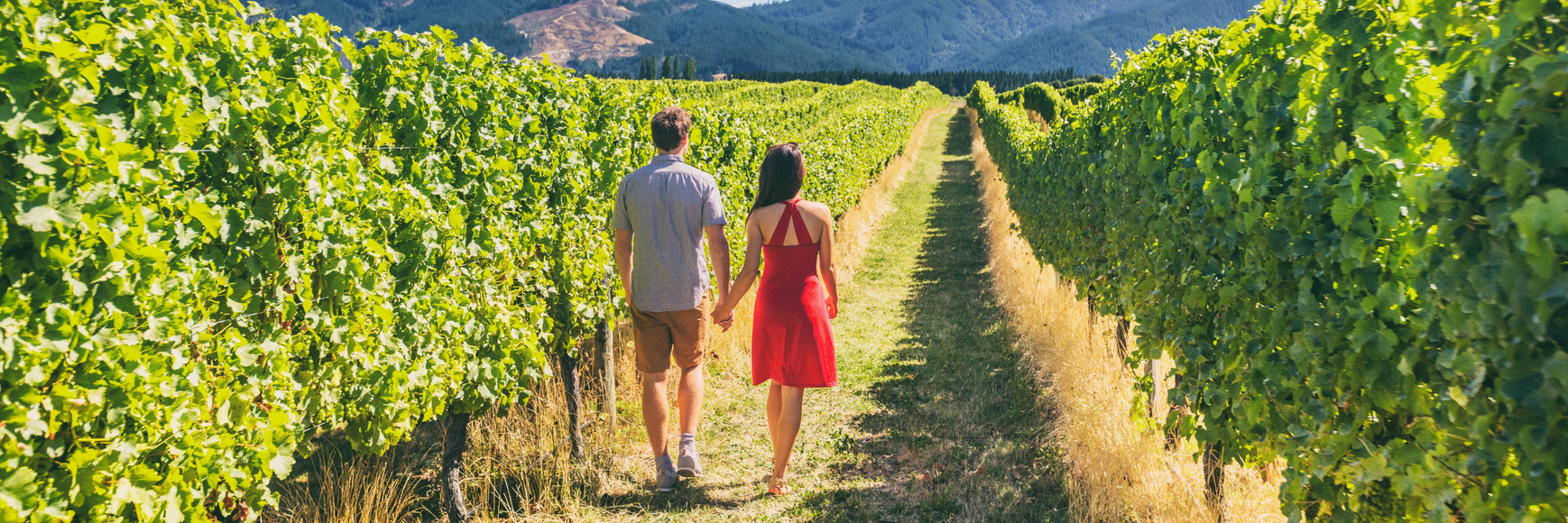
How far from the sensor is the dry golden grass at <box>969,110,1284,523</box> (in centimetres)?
396

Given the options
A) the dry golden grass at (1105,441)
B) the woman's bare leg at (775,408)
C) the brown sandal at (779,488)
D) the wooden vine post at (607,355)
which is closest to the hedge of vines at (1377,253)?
the dry golden grass at (1105,441)

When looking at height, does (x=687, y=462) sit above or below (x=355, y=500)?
below

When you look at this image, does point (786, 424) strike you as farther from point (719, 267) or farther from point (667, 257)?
point (667, 257)

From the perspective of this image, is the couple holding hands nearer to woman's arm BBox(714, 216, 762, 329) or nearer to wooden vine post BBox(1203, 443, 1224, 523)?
woman's arm BBox(714, 216, 762, 329)

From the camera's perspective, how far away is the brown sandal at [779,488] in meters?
4.51

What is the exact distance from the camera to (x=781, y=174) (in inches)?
156

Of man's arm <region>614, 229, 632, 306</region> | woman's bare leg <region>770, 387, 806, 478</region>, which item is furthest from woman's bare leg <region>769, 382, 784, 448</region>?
man's arm <region>614, 229, 632, 306</region>

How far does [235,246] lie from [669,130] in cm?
218

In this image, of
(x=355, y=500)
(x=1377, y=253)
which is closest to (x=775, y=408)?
(x=355, y=500)

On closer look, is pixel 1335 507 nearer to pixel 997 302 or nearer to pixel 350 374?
pixel 350 374

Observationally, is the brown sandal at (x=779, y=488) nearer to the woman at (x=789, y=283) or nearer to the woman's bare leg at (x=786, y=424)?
the woman's bare leg at (x=786, y=424)

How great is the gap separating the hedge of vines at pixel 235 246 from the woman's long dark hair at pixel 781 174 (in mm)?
1361

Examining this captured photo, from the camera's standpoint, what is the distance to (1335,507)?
2465 mm

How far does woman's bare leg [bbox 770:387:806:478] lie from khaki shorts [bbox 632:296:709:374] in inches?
22.4
